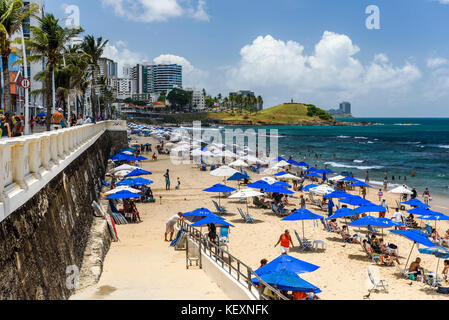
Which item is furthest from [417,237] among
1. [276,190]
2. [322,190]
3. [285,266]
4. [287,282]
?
[322,190]

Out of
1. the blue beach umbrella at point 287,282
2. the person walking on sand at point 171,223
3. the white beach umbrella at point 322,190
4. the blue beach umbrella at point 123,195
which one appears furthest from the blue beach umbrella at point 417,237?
the blue beach umbrella at point 123,195

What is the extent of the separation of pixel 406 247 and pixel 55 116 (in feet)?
48.5

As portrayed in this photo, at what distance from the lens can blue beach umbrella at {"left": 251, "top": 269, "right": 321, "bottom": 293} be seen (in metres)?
9.42

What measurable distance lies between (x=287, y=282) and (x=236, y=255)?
6.14 m

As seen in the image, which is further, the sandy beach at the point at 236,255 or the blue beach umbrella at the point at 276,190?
the blue beach umbrella at the point at 276,190

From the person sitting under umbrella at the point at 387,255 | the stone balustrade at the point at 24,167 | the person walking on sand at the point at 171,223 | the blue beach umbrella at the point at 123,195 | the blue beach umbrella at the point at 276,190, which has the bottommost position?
the person sitting under umbrella at the point at 387,255

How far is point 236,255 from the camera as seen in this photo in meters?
15.5

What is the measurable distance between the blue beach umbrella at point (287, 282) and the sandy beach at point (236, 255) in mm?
1175

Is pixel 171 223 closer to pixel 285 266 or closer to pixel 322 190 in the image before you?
pixel 285 266

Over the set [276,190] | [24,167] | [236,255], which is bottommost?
[236,255]

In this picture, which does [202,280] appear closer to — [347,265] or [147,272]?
[147,272]

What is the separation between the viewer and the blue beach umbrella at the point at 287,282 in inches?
371

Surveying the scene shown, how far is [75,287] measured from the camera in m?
9.40

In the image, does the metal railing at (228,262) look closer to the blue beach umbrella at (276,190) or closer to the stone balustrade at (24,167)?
the stone balustrade at (24,167)
